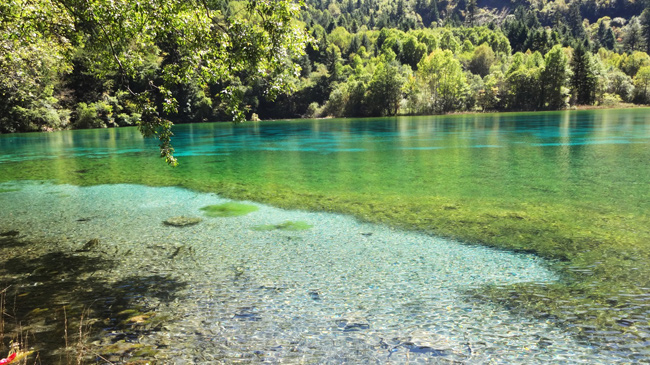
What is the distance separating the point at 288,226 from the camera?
13602 millimetres

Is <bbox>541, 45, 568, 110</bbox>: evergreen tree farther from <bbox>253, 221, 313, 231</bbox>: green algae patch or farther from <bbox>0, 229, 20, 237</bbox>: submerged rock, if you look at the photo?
<bbox>0, 229, 20, 237</bbox>: submerged rock

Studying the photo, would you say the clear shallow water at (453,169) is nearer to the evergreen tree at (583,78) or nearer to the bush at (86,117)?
the bush at (86,117)

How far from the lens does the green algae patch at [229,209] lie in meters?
15.5

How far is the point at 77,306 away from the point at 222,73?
22.0 feet

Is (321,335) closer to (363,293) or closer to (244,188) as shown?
(363,293)

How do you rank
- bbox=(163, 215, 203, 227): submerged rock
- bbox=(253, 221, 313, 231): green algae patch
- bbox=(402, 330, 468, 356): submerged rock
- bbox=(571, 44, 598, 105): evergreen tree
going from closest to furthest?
bbox=(402, 330, 468, 356): submerged rock < bbox=(253, 221, 313, 231): green algae patch < bbox=(163, 215, 203, 227): submerged rock < bbox=(571, 44, 598, 105): evergreen tree

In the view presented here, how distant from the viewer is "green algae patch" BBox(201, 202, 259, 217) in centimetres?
1554

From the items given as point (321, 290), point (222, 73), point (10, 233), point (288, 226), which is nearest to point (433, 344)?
point (321, 290)

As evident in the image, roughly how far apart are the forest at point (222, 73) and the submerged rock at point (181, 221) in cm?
441

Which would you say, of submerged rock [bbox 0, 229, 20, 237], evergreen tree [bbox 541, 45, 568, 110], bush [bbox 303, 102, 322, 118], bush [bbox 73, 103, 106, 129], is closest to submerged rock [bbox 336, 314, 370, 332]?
submerged rock [bbox 0, 229, 20, 237]

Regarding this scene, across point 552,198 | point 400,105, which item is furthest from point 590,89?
point 552,198

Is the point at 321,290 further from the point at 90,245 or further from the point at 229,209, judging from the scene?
the point at 229,209

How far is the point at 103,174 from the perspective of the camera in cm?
2688

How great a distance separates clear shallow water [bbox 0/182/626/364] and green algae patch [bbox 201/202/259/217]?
0.71 metres
